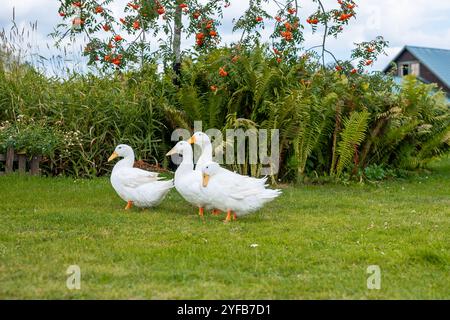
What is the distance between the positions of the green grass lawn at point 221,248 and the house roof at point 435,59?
27235 millimetres

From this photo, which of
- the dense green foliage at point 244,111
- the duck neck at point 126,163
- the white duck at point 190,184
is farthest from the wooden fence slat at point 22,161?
the white duck at point 190,184

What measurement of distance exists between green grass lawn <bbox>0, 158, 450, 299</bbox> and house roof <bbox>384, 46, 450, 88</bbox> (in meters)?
27.2

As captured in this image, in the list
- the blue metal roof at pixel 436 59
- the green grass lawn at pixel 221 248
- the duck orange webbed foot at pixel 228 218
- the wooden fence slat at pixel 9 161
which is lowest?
the green grass lawn at pixel 221 248

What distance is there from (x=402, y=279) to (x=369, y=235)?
165 centimetres

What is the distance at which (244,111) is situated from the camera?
39.8 ft

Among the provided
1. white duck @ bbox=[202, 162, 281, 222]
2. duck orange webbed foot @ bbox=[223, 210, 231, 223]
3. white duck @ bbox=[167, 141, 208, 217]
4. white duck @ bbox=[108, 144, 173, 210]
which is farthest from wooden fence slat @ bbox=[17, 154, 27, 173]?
duck orange webbed foot @ bbox=[223, 210, 231, 223]

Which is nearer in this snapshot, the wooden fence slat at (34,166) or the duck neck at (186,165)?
the duck neck at (186,165)

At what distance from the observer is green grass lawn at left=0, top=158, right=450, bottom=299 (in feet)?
15.8

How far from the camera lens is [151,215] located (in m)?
7.95

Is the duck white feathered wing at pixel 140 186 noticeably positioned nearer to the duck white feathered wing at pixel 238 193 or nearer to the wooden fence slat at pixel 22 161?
the duck white feathered wing at pixel 238 193

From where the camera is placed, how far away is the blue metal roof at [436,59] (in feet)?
115

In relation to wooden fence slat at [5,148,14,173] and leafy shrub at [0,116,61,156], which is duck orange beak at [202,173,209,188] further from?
wooden fence slat at [5,148,14,173]

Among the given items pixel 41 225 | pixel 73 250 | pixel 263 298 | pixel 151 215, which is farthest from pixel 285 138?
pixel 263 298

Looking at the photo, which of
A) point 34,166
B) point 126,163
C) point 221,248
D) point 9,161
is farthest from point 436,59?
point 221,248
